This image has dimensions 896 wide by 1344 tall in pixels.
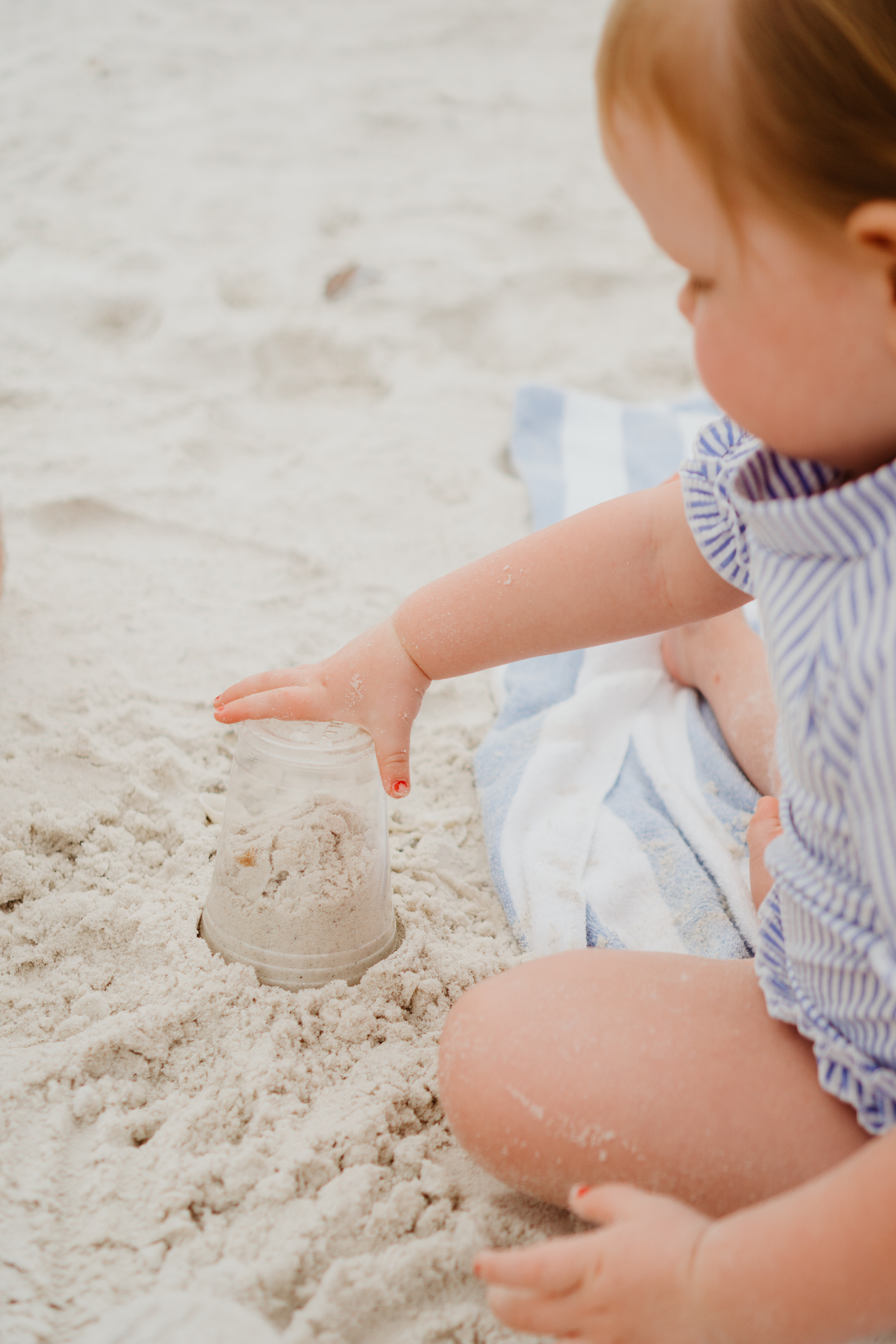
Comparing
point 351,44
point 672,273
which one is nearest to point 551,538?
point 672,273

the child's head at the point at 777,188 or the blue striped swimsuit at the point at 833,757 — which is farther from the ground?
the child's head at the point at 777,188

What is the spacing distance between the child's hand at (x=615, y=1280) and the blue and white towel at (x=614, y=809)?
1.35 ft

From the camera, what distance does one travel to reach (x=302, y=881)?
3.37 ft

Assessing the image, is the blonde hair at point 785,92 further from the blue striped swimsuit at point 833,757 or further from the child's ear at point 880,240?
the blue striped swimsuit at point 833,757

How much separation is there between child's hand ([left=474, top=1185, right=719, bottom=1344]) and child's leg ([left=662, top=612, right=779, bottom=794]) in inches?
26.6

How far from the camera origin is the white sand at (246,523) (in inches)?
32.3

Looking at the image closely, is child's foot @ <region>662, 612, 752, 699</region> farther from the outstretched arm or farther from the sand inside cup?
the sand inside cup

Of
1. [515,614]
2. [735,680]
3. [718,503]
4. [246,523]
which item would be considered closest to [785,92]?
[718,503]

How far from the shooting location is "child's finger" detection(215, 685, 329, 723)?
107 cm

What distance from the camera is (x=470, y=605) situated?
1054 millimetres

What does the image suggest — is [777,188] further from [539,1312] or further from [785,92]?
[539,1312]

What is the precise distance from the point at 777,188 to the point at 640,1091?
60 cm

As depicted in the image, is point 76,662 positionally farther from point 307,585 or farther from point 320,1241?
point 320,1241

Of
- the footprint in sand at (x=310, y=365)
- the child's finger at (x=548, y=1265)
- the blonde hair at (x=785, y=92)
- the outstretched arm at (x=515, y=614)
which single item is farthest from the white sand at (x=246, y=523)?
the blonde hair at (x=785, y=92)
